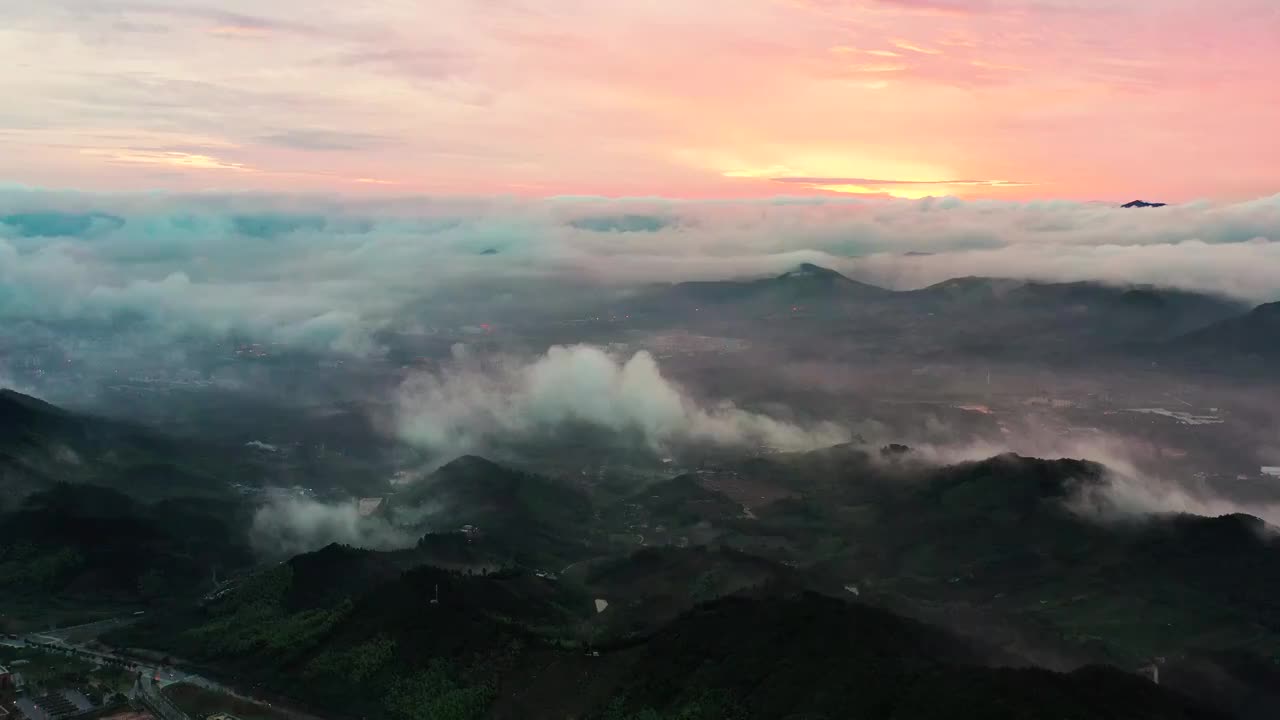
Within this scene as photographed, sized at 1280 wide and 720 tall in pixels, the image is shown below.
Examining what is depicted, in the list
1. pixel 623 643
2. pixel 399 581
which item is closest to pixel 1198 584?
pixel 623 643

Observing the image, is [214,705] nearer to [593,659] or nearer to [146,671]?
[146,671]

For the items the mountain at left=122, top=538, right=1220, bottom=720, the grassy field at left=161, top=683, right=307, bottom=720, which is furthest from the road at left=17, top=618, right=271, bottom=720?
the mountain at left=122, top=538, right=1220, bottom=720

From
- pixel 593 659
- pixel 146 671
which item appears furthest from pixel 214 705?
pixel 593 659

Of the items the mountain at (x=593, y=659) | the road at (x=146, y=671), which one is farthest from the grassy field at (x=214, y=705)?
the mountain at (x=593, y=659)

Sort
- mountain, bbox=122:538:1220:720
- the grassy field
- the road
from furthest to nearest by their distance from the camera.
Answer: the road < the grassy field < mountain, bbox=122:538:1220:720

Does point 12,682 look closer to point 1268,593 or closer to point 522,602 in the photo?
point 522,602

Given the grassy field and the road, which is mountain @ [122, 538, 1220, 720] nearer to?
the road

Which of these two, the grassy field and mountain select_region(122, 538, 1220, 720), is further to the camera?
the grassy field

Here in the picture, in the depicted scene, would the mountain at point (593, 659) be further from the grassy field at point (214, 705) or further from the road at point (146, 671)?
the grassy field at point (214, 705)
